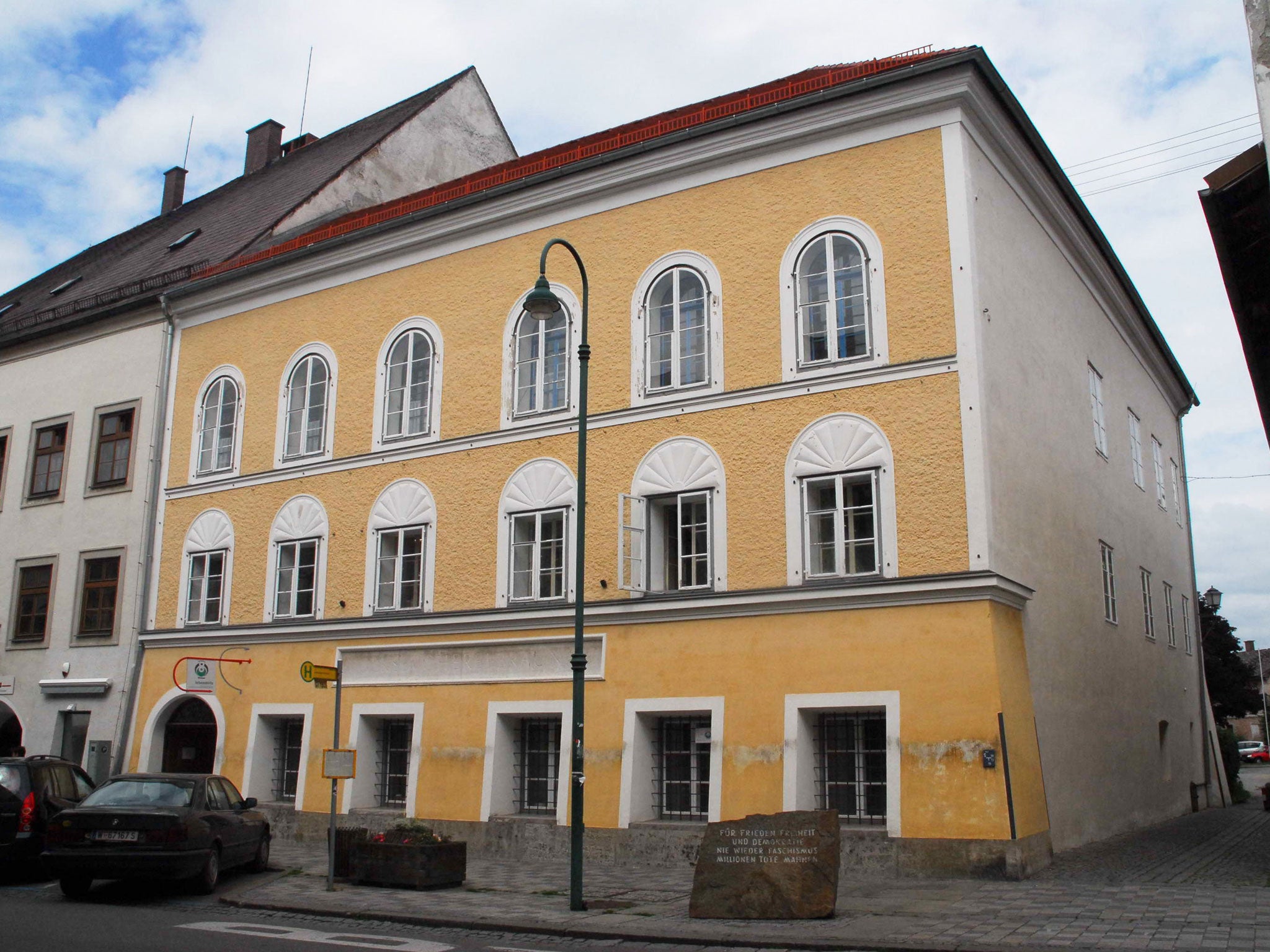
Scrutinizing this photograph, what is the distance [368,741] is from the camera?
1975 centimetres

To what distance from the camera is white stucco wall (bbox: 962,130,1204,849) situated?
16047mm

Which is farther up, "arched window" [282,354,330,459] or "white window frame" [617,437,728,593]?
"arched window" [282,354,330,459]

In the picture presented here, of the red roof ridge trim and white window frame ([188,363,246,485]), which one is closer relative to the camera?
the red roof ridge trim

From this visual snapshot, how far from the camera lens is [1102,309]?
2319cm

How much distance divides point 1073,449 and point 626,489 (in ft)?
25.1

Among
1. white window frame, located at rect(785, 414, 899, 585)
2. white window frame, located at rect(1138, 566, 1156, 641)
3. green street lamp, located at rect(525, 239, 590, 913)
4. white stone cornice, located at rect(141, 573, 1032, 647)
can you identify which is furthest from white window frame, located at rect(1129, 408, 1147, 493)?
green street lamp, located at rect(525, 239, 590, 913)

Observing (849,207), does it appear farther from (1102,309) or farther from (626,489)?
(1102,309)

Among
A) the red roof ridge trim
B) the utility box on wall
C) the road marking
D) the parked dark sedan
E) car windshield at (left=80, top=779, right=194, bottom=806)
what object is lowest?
the road marking

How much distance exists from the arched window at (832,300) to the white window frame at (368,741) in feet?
27.8

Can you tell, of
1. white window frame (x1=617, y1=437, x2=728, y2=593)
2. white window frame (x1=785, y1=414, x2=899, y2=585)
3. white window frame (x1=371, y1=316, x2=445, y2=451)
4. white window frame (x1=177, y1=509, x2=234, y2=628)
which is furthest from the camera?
white window frame (x1=177, y1=509, x2=234, y2=628)

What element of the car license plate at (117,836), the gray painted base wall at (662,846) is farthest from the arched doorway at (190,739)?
the car license plate at (117,836)

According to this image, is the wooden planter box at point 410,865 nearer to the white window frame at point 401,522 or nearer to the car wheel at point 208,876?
the car wheel at point 208,876

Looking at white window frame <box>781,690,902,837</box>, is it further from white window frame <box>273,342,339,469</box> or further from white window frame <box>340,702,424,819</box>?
white window frame <box>273,342,339,469</box>

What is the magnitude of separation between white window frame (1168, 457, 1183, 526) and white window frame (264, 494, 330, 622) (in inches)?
804
